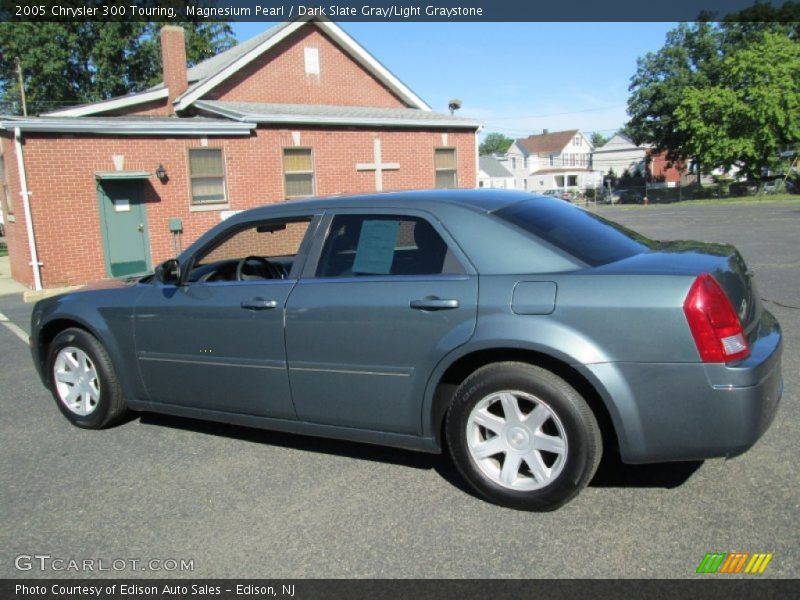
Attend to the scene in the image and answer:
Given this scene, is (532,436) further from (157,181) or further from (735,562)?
(157,181)

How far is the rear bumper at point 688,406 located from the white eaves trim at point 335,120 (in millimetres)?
14600

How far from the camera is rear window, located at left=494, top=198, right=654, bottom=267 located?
11.6 ft

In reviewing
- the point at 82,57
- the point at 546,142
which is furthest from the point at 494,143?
the point at 82,57

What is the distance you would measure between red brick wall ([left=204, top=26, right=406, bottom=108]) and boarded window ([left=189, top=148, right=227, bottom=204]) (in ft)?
12.8

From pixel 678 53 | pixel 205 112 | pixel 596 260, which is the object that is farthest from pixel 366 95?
pixel 678 53

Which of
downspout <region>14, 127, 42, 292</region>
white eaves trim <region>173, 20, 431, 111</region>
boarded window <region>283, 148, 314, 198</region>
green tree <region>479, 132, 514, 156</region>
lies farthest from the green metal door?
green tree <region>479, 132, 514, 156</region>

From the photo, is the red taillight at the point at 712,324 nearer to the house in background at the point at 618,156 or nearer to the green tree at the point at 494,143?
the house in background at the point at 618,156

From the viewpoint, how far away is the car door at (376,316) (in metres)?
3.52

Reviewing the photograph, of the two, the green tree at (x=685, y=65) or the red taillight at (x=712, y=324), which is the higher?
the green tree at (x=685, y=65)

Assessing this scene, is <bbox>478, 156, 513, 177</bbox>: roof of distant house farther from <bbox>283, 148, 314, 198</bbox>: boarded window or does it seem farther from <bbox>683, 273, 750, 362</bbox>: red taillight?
<bbox>683, 273, 750, 362</bbox>: red taillight

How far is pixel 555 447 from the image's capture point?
129 inches

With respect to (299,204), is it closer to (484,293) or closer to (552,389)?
(484,293)

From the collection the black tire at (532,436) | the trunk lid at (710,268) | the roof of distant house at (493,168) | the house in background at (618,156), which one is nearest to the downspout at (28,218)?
the black tire at (532,436)

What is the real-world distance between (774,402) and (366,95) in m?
19.7
